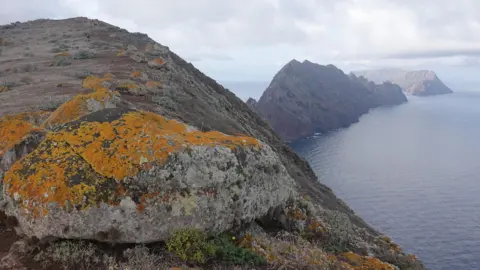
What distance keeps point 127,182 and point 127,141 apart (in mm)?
944

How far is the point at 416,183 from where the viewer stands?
72.5 meters

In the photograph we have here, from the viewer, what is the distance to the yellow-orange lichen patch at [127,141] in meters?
7.51

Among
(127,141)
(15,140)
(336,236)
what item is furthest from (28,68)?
(336,236)

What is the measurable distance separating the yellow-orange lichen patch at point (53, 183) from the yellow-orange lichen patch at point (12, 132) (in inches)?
71.0

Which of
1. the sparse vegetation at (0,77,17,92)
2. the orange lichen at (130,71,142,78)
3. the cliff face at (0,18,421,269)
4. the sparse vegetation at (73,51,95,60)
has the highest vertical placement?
the sparse vegetation at (73,51,95,60)

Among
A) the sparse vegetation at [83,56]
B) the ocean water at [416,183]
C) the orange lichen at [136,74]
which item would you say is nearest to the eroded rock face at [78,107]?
the orange lichen at [136,74]

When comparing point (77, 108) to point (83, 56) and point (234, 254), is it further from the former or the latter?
Result: point (83, 56)

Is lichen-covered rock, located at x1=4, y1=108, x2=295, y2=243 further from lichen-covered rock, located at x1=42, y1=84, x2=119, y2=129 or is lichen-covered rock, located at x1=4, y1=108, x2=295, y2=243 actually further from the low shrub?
lichen-covered rock, located at x1=42, y1=84, x2=119, y2=129

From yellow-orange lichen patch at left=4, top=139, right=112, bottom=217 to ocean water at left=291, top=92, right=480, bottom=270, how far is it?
44.6m

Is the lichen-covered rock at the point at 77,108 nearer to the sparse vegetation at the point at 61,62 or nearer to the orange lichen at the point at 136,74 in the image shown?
the orange lichen at the point at 136,74

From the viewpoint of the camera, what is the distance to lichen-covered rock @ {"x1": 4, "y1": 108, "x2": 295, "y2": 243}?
7133 mm

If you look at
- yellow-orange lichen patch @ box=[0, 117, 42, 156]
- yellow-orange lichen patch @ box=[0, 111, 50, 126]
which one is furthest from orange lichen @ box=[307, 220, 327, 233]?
yellow-orange lichen patch @ box=[0, 111, 50, 126]

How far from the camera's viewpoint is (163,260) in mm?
7168

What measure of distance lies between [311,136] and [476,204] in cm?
9583
